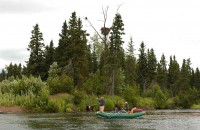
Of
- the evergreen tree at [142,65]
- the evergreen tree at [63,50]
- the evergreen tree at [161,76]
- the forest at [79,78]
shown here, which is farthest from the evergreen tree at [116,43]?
the evergreen tree at [161,76]

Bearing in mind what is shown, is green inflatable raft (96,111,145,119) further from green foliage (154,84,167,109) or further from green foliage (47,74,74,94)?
green foliage (154,84,167,109)

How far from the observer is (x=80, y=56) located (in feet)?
251

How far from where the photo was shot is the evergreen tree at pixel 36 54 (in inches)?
3524

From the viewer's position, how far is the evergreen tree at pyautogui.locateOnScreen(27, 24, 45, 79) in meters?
89.5

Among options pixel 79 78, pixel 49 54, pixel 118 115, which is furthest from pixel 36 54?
pixel 118 115

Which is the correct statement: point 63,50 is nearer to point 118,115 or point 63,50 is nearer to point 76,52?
point 76,52

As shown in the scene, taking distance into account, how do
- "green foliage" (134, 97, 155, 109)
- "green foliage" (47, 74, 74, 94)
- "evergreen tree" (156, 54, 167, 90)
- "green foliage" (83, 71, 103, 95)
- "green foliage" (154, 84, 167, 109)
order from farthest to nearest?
1. "evergreen tree" (156, 54, 167, 90)
2. "green foliage" (154, 84, 167, 109)
3. "green foliage" (134, 97, 155, 109)
4. "green foliage" (83, 71, 103, 95)
5. "green foliage" (47, 74, 74, 94)

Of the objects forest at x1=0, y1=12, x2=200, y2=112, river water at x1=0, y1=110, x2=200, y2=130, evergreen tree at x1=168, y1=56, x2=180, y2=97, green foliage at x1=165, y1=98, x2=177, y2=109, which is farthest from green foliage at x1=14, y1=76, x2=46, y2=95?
evergreen tree at x1=168, y1=56, x2=180, y2=97

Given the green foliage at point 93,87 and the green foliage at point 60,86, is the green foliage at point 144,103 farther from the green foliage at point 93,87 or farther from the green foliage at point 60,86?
the green foliage at point 60,86

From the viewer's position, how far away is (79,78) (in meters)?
74.5

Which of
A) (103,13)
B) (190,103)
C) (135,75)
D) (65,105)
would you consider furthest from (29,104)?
(135,75)

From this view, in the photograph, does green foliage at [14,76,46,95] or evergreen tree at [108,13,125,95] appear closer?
green foliage at [14,76,46,95]

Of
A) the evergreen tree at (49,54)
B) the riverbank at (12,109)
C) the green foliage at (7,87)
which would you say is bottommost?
the riverbank at (12,109)

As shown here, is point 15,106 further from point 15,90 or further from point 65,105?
point 65,105
